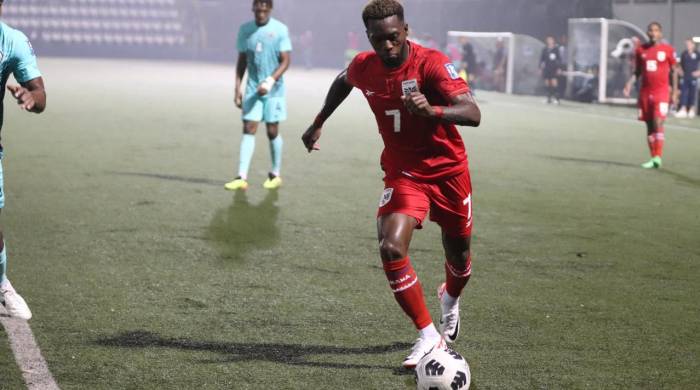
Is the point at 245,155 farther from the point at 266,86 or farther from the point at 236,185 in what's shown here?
the point at 266,86

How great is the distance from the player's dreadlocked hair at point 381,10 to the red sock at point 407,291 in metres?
1.16

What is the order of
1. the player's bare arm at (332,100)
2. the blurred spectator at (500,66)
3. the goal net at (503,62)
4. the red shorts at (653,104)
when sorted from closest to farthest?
the player's bare arm at (332,100)
the red shorts at (653,104)
the goal net at (503,62)
the blurred spectator at (500,66)

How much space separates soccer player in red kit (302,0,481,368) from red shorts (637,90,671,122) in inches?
400

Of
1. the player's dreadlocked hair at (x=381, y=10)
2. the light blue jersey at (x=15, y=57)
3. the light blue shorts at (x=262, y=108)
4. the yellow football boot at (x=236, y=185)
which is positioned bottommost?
the yellow football boot at (x=236, y=185)

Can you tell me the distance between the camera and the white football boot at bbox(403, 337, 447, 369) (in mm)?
5070

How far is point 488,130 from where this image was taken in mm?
21391

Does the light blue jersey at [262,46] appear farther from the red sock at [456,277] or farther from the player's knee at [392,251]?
the player's knee at [392,251]

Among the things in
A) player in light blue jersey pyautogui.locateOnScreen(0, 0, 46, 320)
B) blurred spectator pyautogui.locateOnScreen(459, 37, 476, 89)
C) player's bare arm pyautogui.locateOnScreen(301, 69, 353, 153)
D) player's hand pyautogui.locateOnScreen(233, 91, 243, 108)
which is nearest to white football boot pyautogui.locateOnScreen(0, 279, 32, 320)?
player in light blue jersey pyautogui.locateOnScreen(0, 0, 46, 320)

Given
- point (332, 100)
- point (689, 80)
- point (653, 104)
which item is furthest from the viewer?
point (689, 80)

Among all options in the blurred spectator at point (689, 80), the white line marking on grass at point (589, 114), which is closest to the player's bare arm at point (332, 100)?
the white line marking on grass at point (589, 114)

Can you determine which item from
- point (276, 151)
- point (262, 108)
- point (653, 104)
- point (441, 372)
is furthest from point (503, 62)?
point (441, 372)

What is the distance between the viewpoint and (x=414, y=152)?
5531mm

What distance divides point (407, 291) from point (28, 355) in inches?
75.3

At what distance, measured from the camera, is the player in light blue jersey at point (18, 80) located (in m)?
5.82
